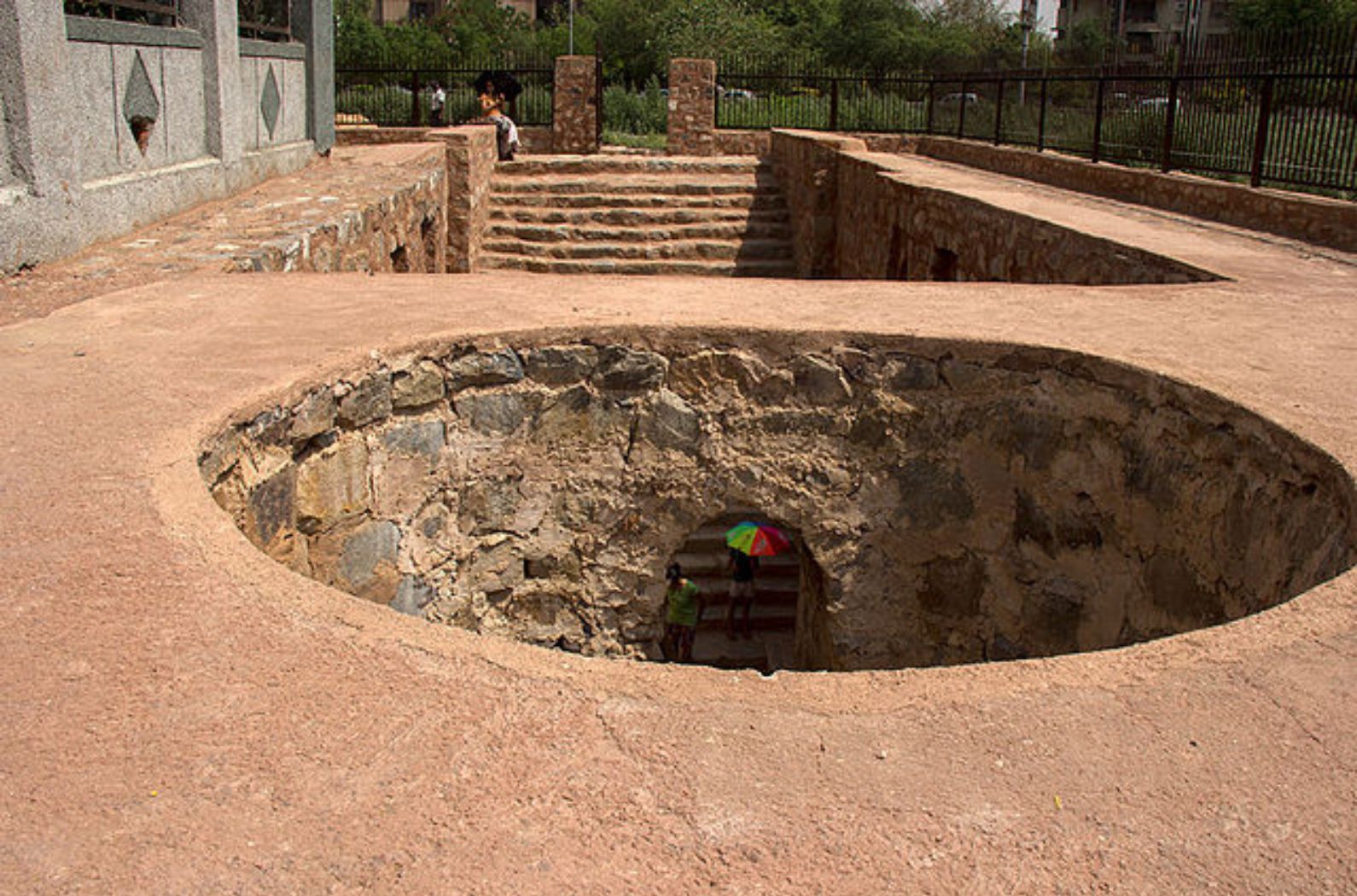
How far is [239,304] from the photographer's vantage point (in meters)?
5.58

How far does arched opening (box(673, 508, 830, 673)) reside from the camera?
10.7 meters

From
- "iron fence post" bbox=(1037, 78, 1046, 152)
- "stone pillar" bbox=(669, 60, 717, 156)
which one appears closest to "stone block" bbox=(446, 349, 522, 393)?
"iron fence post" bbox=(1037, 78, 1046, 152)

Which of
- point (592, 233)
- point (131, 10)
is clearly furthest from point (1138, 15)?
point (131, 10)

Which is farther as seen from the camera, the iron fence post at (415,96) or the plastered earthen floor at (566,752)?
the iron fence post at (415,96)

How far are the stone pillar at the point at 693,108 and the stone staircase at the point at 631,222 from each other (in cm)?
320

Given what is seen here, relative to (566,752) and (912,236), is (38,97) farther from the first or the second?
(912,236)

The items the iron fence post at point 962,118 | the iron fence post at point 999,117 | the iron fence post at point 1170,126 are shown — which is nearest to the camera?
the iron fence post at point 1170,126

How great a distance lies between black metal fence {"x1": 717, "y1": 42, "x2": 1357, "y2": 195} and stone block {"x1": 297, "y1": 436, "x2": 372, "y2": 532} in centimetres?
737

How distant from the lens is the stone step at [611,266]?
1486cm

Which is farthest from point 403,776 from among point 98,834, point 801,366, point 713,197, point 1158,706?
point 713,197

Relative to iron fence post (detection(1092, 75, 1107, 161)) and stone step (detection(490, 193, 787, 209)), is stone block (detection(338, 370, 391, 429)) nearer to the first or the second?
iron fence post (detection(1092, 75, 1107, 161))

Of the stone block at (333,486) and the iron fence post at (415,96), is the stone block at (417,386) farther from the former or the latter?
the iron fence post at (415,96)

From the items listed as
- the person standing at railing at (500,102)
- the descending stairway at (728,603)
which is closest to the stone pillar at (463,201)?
the person standing at railing at (500,102)

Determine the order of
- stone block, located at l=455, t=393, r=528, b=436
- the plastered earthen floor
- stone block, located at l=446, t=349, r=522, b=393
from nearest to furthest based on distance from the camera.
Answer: the plastered earthen floor
stone block, located at l=446, t=349, r=522, b=393
stone block, located at l=455, t=393, r=528, b=436
